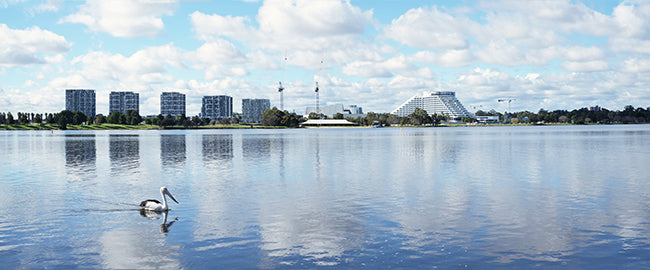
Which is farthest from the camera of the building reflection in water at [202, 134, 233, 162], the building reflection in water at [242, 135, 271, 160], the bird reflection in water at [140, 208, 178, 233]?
the building reflection in water at [242, 135, 271, 160]

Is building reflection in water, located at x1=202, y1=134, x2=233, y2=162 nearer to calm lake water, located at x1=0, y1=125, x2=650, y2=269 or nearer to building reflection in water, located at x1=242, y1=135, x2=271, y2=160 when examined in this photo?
building reflection in water, located at x1=242, y1=135, x2=271, y2=160

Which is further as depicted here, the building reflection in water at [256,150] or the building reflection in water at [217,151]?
the building reflection in water at [256,150]

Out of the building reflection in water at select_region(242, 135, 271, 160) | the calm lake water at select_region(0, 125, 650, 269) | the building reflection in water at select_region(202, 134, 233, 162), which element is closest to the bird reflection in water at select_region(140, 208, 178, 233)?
the calm lake water at select_region(0, 125, 650, 269)

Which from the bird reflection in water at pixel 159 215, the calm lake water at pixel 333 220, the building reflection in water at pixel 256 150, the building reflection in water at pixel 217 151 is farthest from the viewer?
the building reflection in water at pixel 256 150

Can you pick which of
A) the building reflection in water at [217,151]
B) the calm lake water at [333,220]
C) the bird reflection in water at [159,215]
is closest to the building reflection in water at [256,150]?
the building reflection in water at [217,151]

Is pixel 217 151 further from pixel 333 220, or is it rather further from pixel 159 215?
pixel 333 220

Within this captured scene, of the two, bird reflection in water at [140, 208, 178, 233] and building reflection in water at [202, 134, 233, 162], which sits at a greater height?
building reflection in water at [202, 134, 233, 162]

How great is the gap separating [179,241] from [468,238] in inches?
490

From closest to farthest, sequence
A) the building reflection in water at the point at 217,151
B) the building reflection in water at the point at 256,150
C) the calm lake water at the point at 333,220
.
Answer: the calm lake water at the point at 333,220
the building reflection in water at the point at 217,151
the building reflection in water at the point at 256,150

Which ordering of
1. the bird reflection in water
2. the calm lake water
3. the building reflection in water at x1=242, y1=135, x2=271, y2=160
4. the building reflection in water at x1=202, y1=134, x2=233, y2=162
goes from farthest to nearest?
the building reflection in water at x1=242, y1=135, x2=271, y2=160 → the building reflection in water at x1=202, y1=134, x2=233, y2=162 → the bird reflection in water → the calm lake water

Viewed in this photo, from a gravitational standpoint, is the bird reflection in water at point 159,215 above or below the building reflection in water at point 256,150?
below

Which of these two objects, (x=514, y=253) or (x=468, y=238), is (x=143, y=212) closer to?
(x=468, y=238)

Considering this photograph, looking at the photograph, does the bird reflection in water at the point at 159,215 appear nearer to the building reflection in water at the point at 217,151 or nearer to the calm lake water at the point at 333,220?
the calm lake water at the point at 333,220

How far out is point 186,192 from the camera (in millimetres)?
37156
